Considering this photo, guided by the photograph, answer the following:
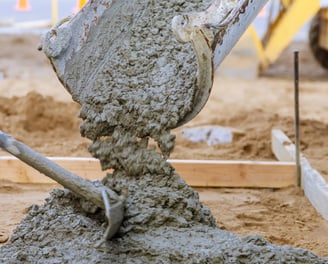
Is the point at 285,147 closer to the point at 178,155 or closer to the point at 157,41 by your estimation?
the point at 178,155

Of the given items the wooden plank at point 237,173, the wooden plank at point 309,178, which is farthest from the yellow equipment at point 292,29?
the wooden plank at point 237,173

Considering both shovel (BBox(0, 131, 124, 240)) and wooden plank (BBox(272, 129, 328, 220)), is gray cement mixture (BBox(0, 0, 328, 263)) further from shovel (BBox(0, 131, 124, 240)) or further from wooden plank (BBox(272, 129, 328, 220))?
wooden plank (BBox(272, 129, 328, 220))

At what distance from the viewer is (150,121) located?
3.00m

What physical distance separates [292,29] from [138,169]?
19.5 feet

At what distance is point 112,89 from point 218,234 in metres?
0.74

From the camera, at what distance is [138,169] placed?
2959mm

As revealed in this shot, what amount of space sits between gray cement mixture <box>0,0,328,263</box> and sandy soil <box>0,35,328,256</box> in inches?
23.7

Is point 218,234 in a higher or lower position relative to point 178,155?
higher

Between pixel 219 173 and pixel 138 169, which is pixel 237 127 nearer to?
pixel 219 173

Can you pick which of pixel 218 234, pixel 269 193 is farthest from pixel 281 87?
pixel 218 234

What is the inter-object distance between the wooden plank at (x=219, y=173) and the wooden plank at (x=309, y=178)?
0.13 metres

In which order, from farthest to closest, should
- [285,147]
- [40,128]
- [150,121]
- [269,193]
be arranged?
[40,128]
[285,147]
[269,193]
[150,121]

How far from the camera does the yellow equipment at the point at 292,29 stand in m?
8.36

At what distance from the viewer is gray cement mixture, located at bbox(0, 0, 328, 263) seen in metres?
2.68
